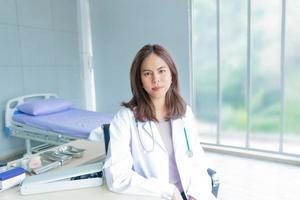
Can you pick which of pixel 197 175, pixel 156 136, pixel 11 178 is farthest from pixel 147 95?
pixel 11 178

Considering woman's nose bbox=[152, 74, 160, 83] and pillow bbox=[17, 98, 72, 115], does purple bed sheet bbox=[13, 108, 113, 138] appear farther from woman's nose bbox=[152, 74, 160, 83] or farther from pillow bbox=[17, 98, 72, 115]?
woman's nose bbox=[152, 74, 160, 83]

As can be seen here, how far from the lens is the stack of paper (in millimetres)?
998

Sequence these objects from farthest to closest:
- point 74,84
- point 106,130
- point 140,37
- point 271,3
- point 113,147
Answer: point 74,84
point 140,37
point 271,3
point 106,130
point 113,147

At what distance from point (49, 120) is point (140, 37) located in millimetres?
1735

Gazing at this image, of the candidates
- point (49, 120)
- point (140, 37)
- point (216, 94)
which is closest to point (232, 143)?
point (216, 94)

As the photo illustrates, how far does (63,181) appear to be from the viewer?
Answer: 100cm

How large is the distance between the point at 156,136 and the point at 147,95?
0.62 feet

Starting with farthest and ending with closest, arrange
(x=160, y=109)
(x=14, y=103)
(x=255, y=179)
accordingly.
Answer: (x=14, y=103), (x=255, y=179), (x=160, y=109)

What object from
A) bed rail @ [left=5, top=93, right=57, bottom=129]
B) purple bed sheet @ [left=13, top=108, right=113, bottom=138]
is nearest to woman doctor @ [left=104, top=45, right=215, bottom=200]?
purple bed sheet @ [left=13, top=108, right=113, bottom=138]

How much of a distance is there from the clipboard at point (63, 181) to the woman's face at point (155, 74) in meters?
0.41

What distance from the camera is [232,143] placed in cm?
334

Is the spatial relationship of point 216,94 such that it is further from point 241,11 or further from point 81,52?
point 81,52

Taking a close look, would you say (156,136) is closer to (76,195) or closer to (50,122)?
(76,195)

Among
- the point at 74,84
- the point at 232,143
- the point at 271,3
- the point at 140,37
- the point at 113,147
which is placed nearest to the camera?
the point at 113,147
